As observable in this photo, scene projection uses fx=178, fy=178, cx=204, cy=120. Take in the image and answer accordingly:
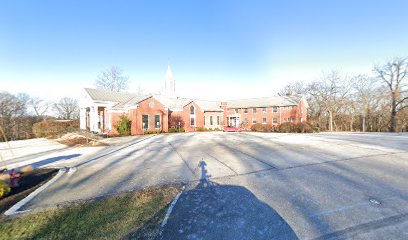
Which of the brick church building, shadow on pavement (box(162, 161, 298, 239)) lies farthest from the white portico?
shadow on pavement (box(162, 161, 298, 239))

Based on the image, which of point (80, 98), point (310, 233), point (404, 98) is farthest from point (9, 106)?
point (404, 98)

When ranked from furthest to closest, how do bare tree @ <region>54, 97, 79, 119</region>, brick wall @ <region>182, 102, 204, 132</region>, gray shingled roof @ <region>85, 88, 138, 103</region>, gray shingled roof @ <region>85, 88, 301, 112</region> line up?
bare tree @ <region>54, 97, 79, 119</region> → brick wall @ <region>182, 102, 204, 132</region> → gray shingled roof @ <region>85, 88, 301, 112</region> → gray shingled roof @ <region>85, 88, 138, 103</region>

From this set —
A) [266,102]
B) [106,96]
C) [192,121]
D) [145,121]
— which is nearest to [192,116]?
[192,121]

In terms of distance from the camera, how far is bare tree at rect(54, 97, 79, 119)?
57938mm

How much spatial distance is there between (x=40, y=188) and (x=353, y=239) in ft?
27.2

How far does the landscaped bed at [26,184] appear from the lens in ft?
15.7

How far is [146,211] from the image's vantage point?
406cm

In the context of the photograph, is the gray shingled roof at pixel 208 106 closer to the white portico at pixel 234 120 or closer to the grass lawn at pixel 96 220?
the white portico at pixel 234 120

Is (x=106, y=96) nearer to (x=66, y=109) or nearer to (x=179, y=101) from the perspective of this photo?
(x=179, y=101)

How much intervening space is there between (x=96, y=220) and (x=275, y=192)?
4.47m

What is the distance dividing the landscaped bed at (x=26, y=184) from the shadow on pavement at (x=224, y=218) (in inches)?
172

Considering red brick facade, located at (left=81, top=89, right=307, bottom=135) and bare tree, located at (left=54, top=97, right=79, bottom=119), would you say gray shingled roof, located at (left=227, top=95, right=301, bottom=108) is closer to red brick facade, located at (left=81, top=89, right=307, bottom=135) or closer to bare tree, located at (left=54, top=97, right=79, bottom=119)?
red brick facade, located at (left=81, top=89, right=307, bottom=135)

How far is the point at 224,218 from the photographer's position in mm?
3793

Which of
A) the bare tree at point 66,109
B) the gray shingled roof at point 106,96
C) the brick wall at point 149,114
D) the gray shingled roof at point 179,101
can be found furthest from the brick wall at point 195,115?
the bare tree at point 66,109
